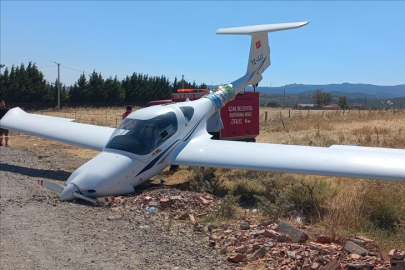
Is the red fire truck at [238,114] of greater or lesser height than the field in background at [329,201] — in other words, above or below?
above

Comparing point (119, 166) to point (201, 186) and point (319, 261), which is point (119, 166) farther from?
point (319, 261)

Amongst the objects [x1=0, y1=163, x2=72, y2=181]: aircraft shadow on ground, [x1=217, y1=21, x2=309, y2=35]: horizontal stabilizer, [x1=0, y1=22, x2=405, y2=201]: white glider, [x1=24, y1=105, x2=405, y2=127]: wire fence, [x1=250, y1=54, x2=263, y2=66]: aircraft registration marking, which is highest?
[x1=217, y1=21, x2=309, y2=35]: horizontal stabilizer

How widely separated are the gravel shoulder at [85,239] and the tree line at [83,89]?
143ft

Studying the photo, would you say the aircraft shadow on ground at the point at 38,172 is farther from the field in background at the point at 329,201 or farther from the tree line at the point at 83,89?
the tree line at the point at 83,89

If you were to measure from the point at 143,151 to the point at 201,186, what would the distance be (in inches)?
61.7

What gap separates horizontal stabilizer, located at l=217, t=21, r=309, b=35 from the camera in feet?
52.6

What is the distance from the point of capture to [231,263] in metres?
5.33

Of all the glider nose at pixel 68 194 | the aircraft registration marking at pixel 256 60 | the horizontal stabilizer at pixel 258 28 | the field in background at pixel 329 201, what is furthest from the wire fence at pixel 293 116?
the glider nose at pixel 68 194

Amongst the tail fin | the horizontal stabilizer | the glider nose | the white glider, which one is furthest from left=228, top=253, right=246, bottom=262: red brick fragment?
the horizontal stabilizer

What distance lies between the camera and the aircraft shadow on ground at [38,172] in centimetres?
1109

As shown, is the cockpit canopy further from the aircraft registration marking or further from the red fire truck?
the aircraft registration marking

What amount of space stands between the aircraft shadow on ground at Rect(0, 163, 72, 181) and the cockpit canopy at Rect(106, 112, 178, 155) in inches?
92.1

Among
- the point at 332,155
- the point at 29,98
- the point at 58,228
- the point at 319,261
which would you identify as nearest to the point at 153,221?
the point at 58,228

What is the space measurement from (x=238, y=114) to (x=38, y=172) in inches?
273
